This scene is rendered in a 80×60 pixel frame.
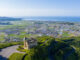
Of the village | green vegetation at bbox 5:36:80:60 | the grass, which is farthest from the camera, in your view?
the village

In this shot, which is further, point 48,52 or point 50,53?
point 50,53

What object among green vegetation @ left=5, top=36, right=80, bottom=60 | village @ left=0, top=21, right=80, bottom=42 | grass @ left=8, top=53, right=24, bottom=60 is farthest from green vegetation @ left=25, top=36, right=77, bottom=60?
village @ left=0, top=21, right=80, bottom=42

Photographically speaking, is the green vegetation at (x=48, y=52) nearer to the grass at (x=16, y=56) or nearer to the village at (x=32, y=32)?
the grass at (x=16, y=56)

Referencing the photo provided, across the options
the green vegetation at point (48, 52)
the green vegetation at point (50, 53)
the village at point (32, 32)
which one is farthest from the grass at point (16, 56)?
the village at point (32, 32)

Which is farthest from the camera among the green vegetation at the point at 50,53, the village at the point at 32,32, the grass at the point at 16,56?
the village at the point at 32,32

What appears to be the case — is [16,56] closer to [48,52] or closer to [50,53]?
[48,52]

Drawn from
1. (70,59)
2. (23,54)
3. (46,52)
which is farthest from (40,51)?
(70,59)

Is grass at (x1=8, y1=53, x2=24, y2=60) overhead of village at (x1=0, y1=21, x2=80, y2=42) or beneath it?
overhead

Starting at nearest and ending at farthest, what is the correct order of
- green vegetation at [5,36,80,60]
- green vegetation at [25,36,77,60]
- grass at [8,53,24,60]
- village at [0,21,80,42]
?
1. grass at [8,53,24,60]
2. green vegetation at [5,36,80,60]
3. green vegetation at [25,36,77,60]
4. village at [0,21,80,42]

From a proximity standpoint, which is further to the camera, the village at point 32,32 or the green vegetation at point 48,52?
the village at point 32,32

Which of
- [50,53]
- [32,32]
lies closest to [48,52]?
[50,53]

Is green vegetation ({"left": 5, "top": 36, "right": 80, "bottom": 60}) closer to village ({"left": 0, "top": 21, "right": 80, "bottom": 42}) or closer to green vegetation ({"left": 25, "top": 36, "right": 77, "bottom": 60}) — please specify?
green vegetation ({"left": 25, "top": 36, "right": 77, "bottom": 60})

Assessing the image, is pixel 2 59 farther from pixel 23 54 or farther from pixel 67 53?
pixel 67 53
